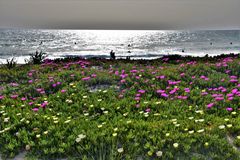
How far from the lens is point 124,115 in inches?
228

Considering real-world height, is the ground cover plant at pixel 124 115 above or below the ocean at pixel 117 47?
above

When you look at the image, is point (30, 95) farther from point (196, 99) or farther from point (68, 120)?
point (196, 99)

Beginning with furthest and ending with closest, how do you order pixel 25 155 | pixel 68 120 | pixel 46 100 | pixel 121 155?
pixel 46 100 < pixel 68 120 < pixel 25 155 < pixel 121 155

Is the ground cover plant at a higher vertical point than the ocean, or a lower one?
higher

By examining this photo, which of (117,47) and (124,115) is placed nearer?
(124,115)

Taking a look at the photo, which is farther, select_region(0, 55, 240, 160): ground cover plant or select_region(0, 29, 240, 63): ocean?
select_region(0, 29, 240, 63): ocean

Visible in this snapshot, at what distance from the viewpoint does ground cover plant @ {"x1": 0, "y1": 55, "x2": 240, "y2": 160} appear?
14.4 ft

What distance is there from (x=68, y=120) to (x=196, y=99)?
3.14 metres

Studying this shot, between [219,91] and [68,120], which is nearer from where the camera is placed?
[68,120]

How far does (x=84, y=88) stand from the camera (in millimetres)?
7934

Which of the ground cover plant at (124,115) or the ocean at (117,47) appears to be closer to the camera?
the ground cover plant at (124,115)

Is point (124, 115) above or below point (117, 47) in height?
above

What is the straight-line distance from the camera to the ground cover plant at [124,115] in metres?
4.38

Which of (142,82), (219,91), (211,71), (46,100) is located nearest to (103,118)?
(46,100)
